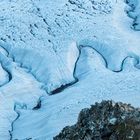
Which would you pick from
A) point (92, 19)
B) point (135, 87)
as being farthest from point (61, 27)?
point (135, 87)

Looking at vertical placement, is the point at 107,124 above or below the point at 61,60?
above

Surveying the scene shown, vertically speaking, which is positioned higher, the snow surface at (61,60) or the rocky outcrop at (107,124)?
the rocky outcrop at (107,124)

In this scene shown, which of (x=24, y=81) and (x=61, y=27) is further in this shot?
(x=61, y=27)

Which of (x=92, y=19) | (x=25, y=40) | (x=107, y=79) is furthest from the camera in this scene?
(x=92, y=19)

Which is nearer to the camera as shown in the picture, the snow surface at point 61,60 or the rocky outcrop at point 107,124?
the rocky outcrop at point 107,124

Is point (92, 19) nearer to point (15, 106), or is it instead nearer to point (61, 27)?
point (61, 27)

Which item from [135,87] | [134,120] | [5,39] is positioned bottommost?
[5,39]
